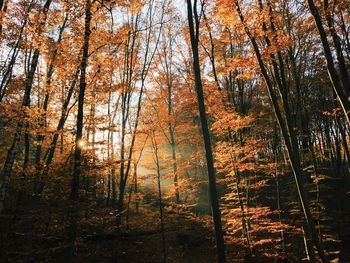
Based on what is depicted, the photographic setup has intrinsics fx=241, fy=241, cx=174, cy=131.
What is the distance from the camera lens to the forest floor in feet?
24.9

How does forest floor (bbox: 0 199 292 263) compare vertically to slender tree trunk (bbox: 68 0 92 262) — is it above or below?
below

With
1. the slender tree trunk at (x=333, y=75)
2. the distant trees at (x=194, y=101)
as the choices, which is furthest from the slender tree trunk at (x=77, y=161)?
the slender tree trunk at (x=333, y=75)

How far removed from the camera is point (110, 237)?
12.9m

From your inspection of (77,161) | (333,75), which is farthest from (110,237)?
(333,75)

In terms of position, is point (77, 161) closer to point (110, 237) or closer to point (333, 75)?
Result: point (110, 237)

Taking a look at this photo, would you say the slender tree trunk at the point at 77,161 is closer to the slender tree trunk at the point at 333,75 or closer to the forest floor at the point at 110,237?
the forest floor at the point at 110,237

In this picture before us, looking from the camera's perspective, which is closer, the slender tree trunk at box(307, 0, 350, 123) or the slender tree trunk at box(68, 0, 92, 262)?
the slender tree trunk at box(307, 0, 350, 123)

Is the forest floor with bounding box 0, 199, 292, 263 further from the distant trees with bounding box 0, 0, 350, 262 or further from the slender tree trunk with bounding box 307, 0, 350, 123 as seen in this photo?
the slender tree trunk with bounding box 307, 0, 350, 123

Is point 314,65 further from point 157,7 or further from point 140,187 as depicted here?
point 140,187

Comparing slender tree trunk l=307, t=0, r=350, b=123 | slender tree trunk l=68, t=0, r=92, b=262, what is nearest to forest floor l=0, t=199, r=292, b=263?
slender tree trunk l=68, t=0, r=92, b=262

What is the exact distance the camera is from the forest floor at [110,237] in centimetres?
759

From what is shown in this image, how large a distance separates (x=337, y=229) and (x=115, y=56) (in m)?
19.6

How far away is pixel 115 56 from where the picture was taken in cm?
1526

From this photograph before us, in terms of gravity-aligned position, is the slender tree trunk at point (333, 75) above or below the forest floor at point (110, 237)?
above
